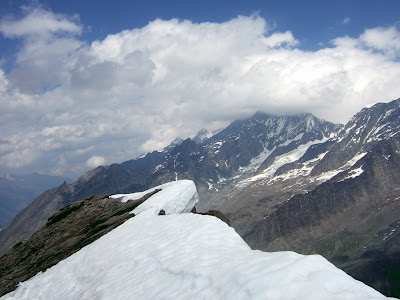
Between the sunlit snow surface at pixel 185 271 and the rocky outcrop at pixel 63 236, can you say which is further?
the rocky outcrop at pixel 63 236

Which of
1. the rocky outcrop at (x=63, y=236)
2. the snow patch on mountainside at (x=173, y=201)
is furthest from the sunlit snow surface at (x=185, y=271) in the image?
the snow patch on mountainside at (x=173, y=201)

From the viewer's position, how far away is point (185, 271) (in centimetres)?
1366

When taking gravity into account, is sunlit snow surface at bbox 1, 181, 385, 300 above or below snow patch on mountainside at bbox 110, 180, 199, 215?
below

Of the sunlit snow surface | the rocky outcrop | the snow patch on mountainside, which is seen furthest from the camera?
the snow patch on mountainside

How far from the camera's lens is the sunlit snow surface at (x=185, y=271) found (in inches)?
388

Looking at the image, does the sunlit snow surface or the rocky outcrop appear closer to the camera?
the sunlit snow surface

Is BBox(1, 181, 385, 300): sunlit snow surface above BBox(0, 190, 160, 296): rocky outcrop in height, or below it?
below

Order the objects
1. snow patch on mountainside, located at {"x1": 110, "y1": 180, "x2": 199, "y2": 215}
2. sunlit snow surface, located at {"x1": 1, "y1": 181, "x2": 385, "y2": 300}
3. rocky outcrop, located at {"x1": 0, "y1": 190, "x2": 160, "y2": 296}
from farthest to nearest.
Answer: snow patch on mountainside, located at {"x1": 110, "y1": 180, "x2": 199, "y2": 215} → rocky outcrop, located at {"x1": 0, "y1": 190, "x2": 160, "y2": 296} → sunlit snow surface, located at {"x1": 1, "y1": 181, "x2": 385, "y2": 300}

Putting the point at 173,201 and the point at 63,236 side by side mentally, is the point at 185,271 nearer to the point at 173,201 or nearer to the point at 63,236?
the point at 173,201

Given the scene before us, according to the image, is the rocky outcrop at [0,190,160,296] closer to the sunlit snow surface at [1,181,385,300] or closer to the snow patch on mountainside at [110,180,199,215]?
the snow patch on mountainside at [110,180,199,215]

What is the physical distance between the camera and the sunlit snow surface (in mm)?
9867

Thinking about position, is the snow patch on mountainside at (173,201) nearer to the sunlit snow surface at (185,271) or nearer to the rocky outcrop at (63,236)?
the rocky outcrop at (63,236)

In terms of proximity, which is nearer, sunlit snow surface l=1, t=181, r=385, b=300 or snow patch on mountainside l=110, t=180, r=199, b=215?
sunlit snow surface l=1, t=181, r=385, b=300

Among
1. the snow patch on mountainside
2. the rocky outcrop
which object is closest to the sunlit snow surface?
the rocky outcrop
